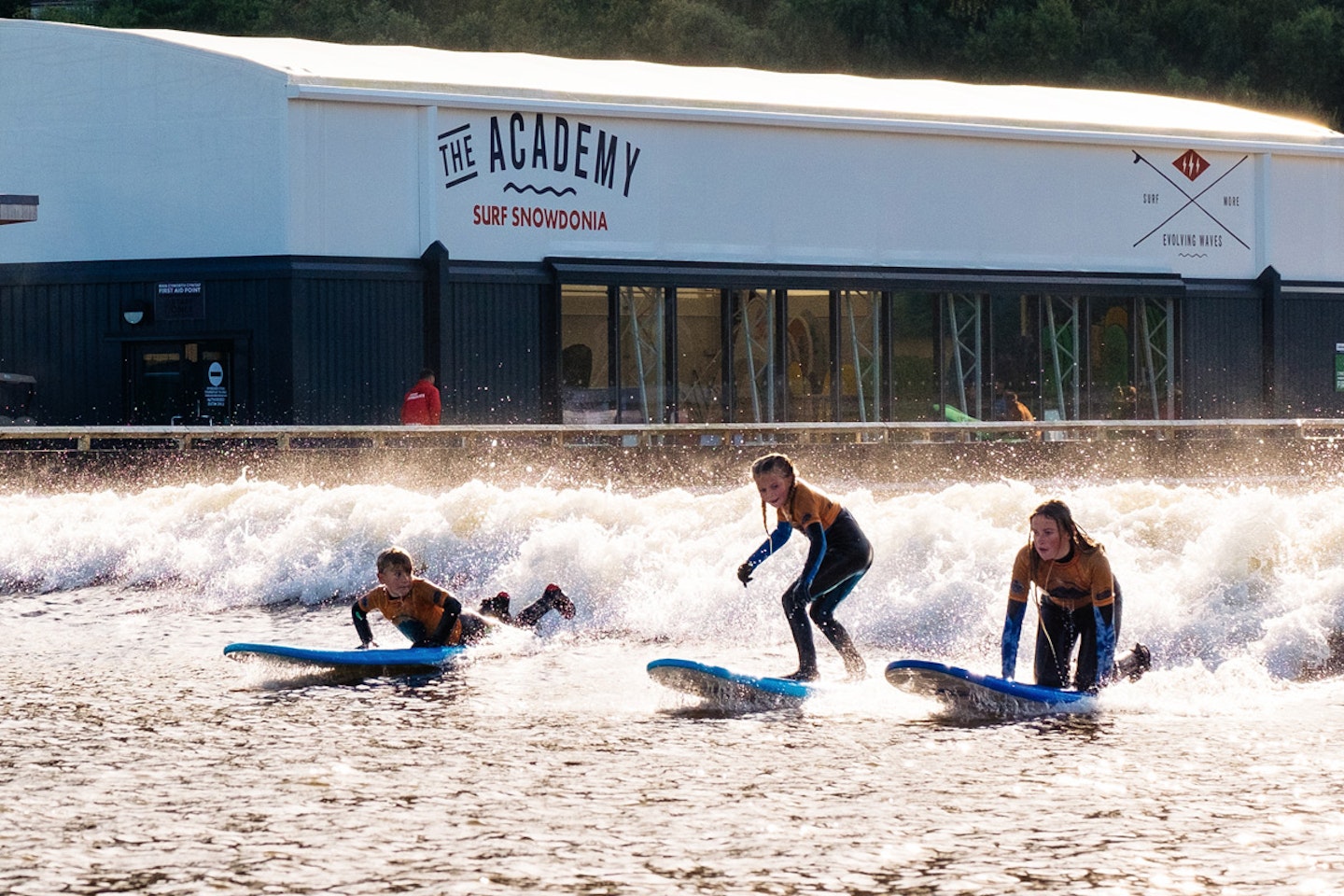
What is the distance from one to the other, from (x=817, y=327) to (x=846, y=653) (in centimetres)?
1850

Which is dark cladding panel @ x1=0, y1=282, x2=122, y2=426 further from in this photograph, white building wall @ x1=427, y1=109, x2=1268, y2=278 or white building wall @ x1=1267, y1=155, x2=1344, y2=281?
white building wall @ x1=1267, y1=155, x2=1344, y2=281

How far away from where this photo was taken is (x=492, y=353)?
2823cm

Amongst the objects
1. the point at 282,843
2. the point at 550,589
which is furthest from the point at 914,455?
the point at 282,843

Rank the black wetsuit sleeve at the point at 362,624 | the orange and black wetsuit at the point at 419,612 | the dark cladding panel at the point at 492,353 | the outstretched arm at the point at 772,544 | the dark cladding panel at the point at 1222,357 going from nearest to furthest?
1. the outstretched arm at the point at 772,544
2. the black wetsuit sleeve at the point at 362,624
3. the orange and black wetsuit at the point at 419,612
4. the dark cladding panel at the point at 492,353
5. the dark cladding panel at the point at 1222,357

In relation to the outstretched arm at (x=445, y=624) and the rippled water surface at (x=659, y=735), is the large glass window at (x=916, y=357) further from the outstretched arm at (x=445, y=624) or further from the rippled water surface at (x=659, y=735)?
the outstretched arm at (x=445, y=624)

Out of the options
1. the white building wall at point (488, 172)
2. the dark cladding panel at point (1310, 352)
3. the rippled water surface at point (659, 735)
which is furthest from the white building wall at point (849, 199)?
the rippled water surface at point (659, 735)

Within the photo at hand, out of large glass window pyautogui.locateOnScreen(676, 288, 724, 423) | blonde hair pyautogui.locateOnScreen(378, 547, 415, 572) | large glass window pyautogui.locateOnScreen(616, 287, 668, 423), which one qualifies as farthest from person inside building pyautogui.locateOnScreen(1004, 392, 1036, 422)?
blonde hair pyautogui.locateOnScreen(378, 547, 415, 572)

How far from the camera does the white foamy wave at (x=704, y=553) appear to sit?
1506cm

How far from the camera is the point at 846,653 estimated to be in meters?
12.3

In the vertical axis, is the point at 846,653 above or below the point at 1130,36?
below

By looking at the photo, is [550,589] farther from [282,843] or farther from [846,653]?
[282,843]

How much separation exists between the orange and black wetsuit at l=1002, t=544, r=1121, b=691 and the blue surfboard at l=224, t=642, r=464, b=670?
402cm

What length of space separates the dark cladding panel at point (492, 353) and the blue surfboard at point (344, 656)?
1496 centimetres

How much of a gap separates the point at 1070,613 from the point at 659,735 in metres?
2.60
